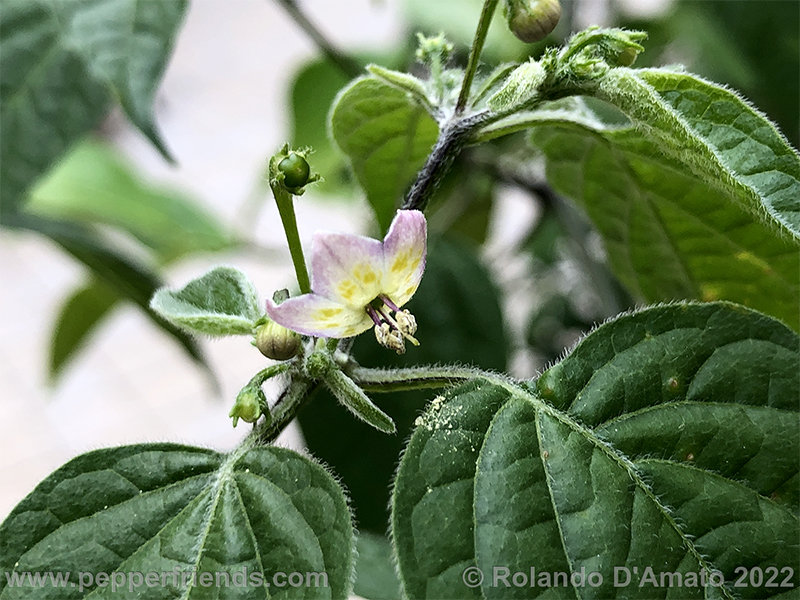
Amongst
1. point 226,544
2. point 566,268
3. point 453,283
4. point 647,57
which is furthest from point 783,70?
point 226,544

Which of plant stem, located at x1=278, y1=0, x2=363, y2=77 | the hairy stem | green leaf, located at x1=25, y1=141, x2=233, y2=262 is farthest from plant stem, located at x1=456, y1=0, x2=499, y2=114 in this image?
green leaf, located at x1=25, y1=141, x2=233, y2=262

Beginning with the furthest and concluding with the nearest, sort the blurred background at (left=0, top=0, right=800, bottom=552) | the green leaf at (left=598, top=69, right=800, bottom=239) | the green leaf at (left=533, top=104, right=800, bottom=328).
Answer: the blurred background at (left=0, top=0, right=800, bottom=552), the green leaf at (left=533, top=104, right=800, bottom=328), the green leaf at (left=598, top=69, right=800, bottom=239)

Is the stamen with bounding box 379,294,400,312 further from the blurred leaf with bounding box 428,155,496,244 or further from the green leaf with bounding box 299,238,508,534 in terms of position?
the blurred leaf with bounding box 428,155,496,244

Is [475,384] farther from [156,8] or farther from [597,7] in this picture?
[597,7]

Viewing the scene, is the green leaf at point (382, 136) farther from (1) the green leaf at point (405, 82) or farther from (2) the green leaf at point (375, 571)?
(2) the green leaf at point (375, 571)

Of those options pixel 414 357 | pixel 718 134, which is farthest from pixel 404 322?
pixel 414 357

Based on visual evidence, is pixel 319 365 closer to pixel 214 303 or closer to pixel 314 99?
pixel 214 303
